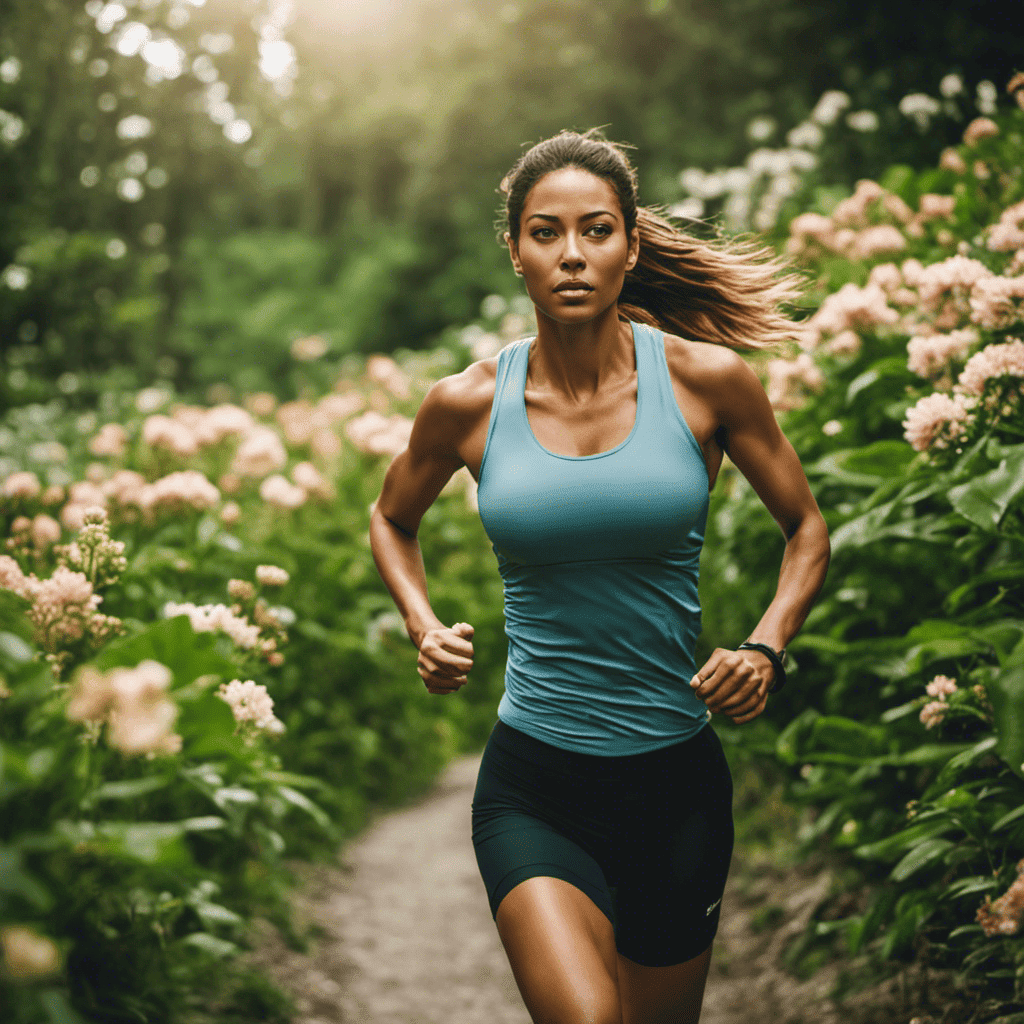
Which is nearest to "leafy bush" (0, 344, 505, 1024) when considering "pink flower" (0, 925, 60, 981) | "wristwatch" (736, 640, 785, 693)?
"pink flower" (0, 925, 60, 981)

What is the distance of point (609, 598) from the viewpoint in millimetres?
2027

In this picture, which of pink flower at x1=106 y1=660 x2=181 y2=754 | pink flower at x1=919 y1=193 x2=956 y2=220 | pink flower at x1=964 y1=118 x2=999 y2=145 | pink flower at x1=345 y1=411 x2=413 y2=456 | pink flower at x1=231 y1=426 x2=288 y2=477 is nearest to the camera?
pink flower at x1=106 y1=660 x2=181 y2=754

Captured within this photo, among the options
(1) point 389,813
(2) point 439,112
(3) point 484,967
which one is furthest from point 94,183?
(3) point 484,967

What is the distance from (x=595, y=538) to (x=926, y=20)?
21.9 feet

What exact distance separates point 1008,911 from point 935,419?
3.71 feet

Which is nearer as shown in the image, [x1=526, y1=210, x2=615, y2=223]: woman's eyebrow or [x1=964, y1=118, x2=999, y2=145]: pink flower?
[x1=526, y1=210, x2=615, y2=223]: woman's eyebrow

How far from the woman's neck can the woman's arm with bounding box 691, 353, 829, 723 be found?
23cm

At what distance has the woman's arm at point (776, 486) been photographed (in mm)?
2072

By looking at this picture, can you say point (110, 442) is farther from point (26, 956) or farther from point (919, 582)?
point (26, 956)

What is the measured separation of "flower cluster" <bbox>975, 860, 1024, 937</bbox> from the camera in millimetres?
1834

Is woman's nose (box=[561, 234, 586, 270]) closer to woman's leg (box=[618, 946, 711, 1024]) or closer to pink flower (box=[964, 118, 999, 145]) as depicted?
Result: woman's leg (box=[618, 946, 711, 1024])

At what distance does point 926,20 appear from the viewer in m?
6.96

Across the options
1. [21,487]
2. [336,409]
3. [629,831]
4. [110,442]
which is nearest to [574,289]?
[629,831]

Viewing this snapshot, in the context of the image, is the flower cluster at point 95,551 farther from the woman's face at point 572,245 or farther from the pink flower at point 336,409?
the pink flower at point 336,409
